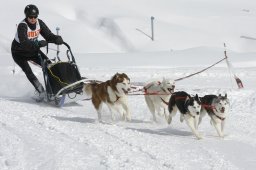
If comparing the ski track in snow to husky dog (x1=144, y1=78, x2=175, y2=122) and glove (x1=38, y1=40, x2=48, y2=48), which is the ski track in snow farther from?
glove (x1=38, y1=40, x2=48, y2=48)

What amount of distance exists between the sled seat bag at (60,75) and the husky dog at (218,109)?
255 cm

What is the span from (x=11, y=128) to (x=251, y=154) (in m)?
2.96

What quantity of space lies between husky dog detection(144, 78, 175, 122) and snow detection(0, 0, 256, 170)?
0.17 metres

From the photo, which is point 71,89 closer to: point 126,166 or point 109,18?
point 126,166

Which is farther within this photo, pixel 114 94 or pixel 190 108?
pixel 114 94

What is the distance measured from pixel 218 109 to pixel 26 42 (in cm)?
336

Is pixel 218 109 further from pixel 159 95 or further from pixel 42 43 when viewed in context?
pixel 42 43

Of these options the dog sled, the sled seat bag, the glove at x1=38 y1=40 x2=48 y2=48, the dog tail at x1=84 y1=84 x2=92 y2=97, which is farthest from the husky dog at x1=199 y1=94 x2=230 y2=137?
the glove at x1=38 y1=40 x2=48 y2=48

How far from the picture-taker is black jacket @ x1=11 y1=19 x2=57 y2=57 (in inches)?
334

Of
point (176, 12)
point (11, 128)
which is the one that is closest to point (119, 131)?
point (11, 128)

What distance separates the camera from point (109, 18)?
24719 mm

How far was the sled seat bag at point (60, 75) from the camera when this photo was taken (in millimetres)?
8562

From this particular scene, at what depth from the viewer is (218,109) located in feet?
21.9

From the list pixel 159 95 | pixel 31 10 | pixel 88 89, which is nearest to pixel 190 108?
pixel 159 95
